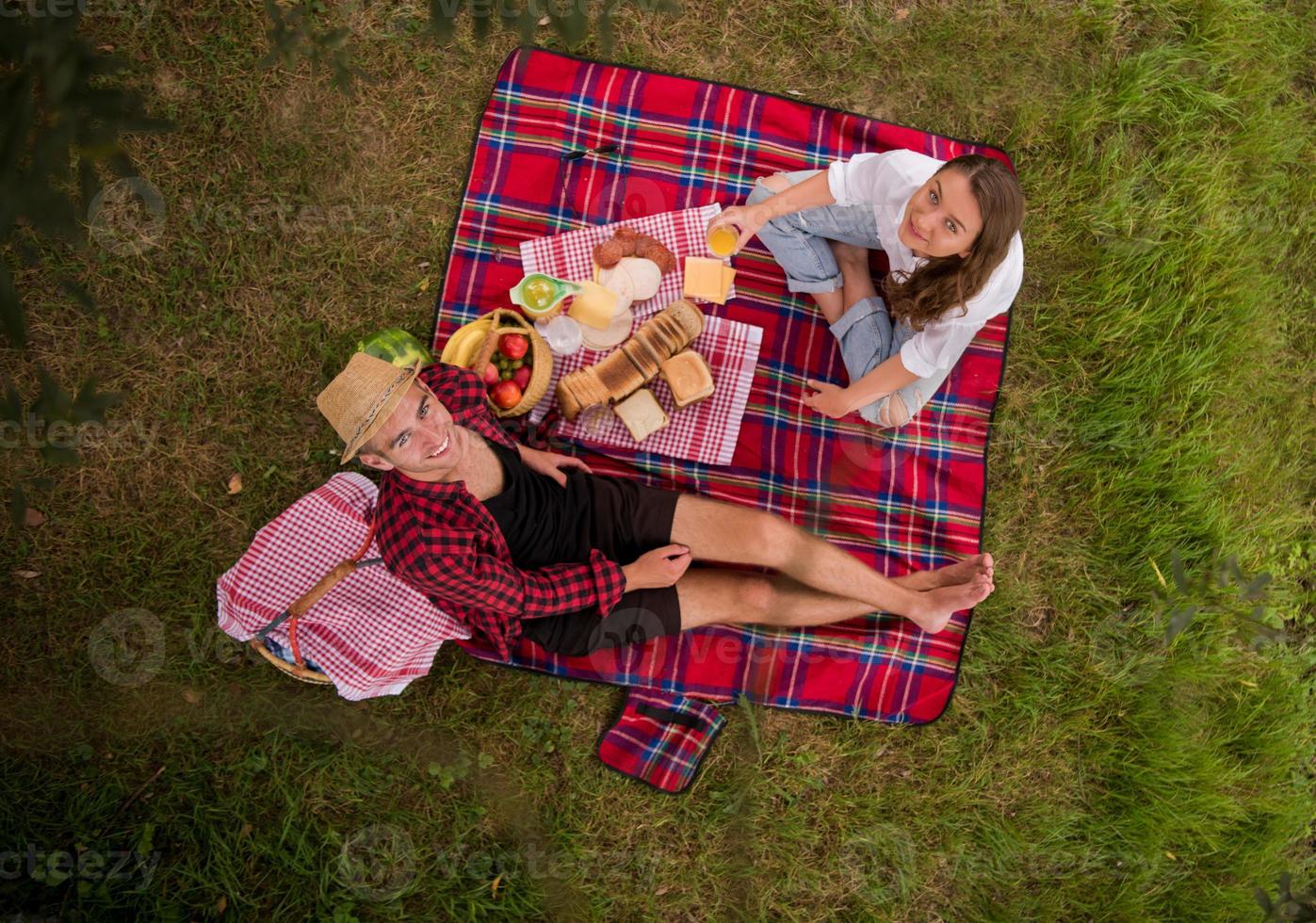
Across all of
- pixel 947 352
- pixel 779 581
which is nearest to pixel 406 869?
pixel 779 581

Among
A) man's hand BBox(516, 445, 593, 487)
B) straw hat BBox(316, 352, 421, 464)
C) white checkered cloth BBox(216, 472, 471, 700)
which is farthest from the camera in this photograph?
man's hand BBox(516, 445, 593, 487)

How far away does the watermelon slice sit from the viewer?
4160mm

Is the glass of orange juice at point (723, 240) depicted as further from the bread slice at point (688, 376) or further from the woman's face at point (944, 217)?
the woman's face at point (944, 217)

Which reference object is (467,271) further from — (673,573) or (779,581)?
(779,581)

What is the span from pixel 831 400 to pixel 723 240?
40.0 inches

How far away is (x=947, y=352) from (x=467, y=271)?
2.51 m

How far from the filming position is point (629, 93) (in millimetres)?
4605

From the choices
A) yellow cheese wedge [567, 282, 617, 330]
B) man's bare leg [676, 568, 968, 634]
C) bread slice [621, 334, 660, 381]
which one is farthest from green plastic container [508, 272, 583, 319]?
man's bare leg [676, 568, 968, 634]

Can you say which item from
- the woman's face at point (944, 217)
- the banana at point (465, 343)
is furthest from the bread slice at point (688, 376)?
the woman's face at point (944, 217)

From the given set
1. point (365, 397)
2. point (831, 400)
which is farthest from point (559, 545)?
point (831, 400)

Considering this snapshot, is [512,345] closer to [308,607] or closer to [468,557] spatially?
[468,557]

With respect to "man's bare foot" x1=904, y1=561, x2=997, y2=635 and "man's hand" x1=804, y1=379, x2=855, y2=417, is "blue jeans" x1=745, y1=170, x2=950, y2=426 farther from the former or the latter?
"man's bare foot" x1=904, y1=561, x2=997, y2=635

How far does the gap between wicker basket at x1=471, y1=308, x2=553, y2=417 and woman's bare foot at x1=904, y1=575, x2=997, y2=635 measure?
2.13 meters

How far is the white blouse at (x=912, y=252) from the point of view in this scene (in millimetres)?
3617
